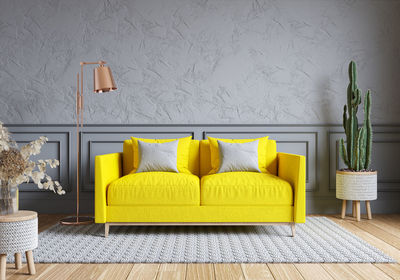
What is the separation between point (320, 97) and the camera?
4.04 m

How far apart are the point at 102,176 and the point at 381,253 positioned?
2.00 m

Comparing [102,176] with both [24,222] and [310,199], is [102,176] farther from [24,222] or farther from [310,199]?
[310,199]

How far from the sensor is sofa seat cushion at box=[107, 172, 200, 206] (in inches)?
119

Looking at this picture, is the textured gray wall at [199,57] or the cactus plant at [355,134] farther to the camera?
the textured gray wall at [199,57]

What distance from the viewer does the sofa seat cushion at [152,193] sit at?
302 cm

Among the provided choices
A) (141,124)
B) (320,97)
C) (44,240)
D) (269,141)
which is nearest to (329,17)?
(320,97)

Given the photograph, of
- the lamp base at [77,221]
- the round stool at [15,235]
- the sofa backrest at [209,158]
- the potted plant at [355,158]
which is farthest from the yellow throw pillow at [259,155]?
the round stool at [15,235]

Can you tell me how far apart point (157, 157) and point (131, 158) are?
1.20 ft

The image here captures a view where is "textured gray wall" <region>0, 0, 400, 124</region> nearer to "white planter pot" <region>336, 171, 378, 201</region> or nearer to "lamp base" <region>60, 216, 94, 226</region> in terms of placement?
"white planter pot" <region>336, 171, 378, 201</region>

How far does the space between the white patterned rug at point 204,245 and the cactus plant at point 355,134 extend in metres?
0.68

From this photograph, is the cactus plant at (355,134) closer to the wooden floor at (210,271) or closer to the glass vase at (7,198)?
the wooden floor at (210,271)

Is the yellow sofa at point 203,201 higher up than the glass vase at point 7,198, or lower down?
lower down

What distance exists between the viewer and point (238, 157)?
11.3 ft

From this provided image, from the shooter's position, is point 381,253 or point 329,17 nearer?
point 381,253
